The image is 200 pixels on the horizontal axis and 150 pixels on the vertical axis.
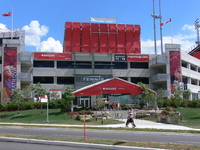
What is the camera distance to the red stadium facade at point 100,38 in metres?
54.9

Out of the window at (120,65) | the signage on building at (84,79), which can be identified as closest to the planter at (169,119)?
the signage on building at (84,79)

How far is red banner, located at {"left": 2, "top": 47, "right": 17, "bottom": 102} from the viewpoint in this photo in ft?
156

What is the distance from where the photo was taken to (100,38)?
183 ft

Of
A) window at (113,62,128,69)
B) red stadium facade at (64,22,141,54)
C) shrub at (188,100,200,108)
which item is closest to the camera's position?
shrub at (188,100,200,108)

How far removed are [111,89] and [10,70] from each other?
76.2 feet

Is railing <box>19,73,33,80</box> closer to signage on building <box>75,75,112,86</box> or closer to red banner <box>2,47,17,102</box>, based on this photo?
red banner <box>2,47,17,102</box>

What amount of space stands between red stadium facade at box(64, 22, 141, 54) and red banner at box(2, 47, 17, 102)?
10.5 metres

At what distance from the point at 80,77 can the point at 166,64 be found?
16517mm

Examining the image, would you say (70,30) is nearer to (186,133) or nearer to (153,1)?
(153,1)

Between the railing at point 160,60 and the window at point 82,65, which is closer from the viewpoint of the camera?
the railing at point 160,60

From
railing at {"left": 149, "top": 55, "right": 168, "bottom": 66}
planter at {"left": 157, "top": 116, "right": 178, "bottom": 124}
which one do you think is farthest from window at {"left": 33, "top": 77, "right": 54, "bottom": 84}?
planter at {"left": 157, "top": 116, "right": 178, "bottom": 124}

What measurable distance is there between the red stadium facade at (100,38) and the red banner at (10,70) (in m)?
10.5

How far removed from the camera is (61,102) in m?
38.0

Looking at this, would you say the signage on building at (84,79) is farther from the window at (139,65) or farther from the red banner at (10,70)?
the red banner at (10,70)
